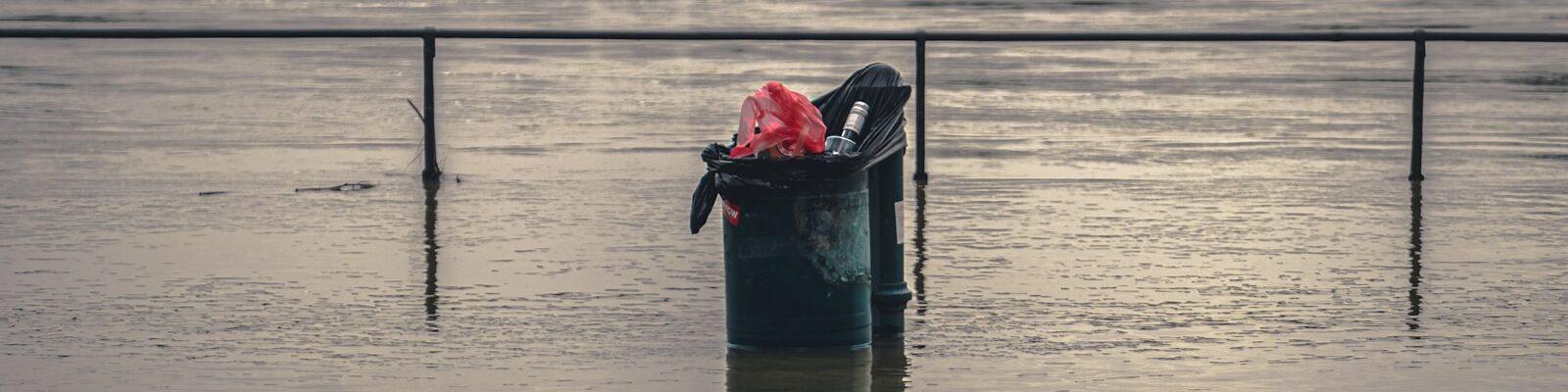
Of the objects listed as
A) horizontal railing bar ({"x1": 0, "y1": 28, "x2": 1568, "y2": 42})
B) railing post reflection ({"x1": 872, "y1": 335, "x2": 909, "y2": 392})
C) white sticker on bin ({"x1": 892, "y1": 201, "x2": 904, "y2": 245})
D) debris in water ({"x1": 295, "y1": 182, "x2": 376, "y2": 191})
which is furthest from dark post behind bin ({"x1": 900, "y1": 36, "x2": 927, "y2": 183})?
railing post reflection ({"x1": 872, "y1": 335, "x2": 909, "y2": 392})

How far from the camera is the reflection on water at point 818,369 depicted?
22.4ft

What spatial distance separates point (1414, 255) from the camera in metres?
9.84

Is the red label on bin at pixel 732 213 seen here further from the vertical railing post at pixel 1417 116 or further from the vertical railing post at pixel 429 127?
the vertical railing post at pixel 1417 116

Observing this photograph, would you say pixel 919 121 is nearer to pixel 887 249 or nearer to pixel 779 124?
pixel 887 249

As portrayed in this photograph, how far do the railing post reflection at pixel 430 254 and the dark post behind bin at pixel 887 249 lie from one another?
57.1 inches

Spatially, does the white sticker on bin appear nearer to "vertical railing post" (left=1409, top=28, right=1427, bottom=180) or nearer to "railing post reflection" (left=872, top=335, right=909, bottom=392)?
"railing post reflection" (left=872, top=335, right=909, bottom=392)

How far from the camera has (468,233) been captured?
10609mm

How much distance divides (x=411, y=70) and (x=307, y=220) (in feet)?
47.9

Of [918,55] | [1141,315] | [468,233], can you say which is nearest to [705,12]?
[918,55]

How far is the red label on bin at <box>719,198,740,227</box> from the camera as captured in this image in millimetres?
7125

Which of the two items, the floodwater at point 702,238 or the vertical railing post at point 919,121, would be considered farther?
the vertical railing post at point 919,121

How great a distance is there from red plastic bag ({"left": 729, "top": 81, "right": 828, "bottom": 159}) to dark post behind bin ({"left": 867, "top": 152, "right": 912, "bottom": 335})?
50 centimetres

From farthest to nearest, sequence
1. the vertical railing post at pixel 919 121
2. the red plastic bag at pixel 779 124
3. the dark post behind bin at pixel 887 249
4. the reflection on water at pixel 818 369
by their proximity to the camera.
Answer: the vertical railing post at pixel 919 121, the dark post behind bin at pixel 887 249, the red plastic bag at pixel 779 124, the reflection on water at pixel 818 369

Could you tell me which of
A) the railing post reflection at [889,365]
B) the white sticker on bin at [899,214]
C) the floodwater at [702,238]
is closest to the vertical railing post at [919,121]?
the floodwater at [702,238]
